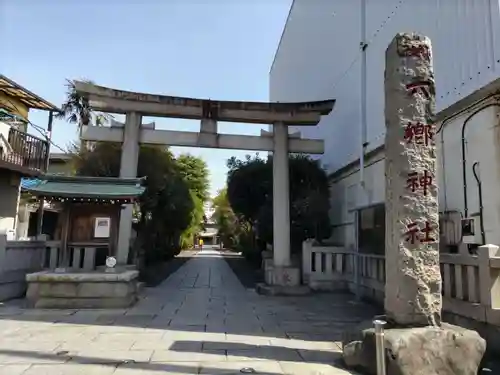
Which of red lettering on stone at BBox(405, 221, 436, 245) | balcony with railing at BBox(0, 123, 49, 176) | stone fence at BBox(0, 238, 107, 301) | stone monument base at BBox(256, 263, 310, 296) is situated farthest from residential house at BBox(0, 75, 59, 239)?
red lettering on stone at BBox(405, 221, 436, 245)

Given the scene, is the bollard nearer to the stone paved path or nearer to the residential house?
the stone paved path

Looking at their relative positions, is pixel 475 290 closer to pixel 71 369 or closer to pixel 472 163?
pixel 472 163

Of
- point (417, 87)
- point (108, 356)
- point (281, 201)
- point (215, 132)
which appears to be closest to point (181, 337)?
point (108, 356)

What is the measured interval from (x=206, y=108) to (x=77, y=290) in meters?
6.39

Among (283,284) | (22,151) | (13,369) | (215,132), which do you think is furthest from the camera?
(22,151)

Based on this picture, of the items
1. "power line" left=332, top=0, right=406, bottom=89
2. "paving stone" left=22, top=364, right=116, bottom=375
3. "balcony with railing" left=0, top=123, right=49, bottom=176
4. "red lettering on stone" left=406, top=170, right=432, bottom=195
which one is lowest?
"paving stone" left=22, top=364, right=116, bottom=375

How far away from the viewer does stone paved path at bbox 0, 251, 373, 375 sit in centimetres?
485

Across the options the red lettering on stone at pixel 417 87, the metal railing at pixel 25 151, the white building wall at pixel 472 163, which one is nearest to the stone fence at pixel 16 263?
the metal railing at pixel 25 151

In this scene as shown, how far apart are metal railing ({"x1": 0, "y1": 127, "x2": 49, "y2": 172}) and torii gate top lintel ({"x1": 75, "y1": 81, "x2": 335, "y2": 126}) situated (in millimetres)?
3676

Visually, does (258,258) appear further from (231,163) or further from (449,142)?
(449,142)

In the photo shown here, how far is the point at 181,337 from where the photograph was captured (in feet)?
20.7

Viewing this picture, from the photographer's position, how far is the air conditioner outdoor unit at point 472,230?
6520 millimetres

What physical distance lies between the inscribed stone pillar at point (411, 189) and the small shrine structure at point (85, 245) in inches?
262

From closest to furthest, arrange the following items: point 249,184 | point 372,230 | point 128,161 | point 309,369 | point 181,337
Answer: point 309,369 → point 181,337 → point 372,230 → point 128,161 → point 249,184
